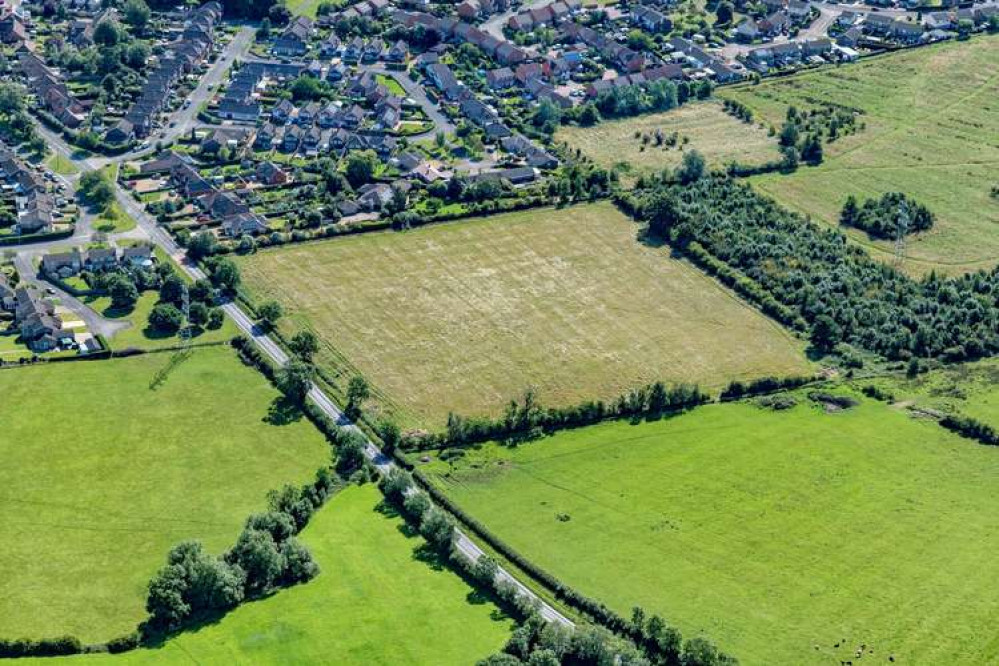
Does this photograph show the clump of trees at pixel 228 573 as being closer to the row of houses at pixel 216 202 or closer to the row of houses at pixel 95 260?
the row of houses at pixel 95 260

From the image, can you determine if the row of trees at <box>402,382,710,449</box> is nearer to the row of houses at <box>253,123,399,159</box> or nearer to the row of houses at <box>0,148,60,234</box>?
the row of houses at <box>0,148,60,234</box>

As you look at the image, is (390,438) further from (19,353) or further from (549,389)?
(19,353)

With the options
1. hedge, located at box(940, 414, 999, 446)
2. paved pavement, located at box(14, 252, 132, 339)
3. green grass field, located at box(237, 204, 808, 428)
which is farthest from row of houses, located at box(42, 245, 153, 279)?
hedge, located at box(940, 414, 999, 446)

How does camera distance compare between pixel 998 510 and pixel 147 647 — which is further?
pixel 998 510

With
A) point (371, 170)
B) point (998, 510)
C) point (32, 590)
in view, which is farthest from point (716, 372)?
point (32, 590)

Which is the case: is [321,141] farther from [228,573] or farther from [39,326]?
[228,573]

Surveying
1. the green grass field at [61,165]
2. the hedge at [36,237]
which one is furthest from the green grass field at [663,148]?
the hedge at [36,237]
